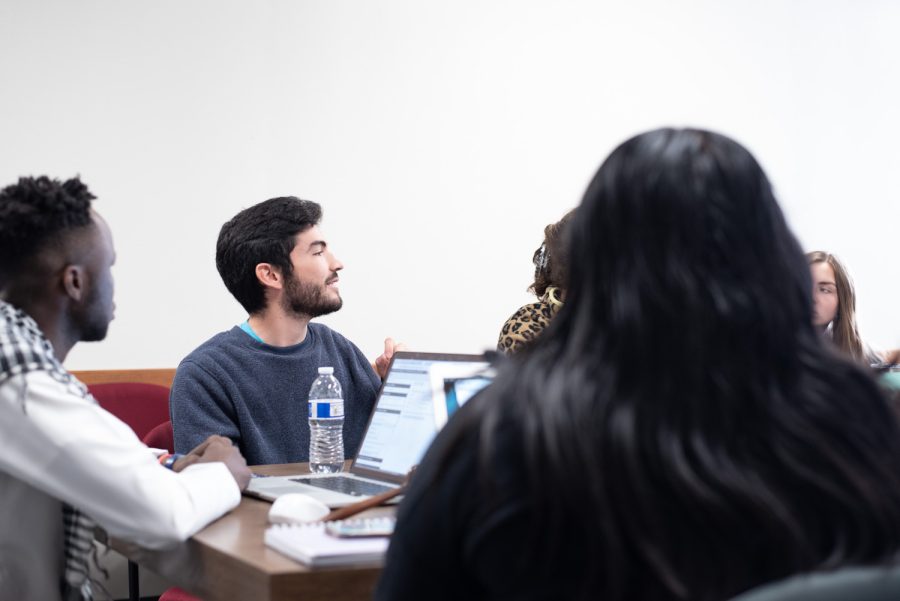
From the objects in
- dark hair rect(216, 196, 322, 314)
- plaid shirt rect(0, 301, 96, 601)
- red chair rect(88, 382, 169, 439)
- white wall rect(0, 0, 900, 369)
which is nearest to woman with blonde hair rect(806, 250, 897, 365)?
white wall rect(0, 0, 900, 369)

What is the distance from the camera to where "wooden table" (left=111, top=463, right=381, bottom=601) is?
45.8 inches

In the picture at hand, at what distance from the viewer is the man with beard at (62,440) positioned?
1321 millimetres

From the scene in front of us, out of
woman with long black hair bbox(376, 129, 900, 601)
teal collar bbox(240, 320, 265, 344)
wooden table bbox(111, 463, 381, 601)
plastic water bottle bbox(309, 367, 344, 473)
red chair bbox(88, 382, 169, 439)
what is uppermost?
woman with long black hair bbox(376, 129, 900, 601)

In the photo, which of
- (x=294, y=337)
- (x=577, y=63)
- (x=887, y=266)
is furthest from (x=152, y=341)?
(x=887, y=266)

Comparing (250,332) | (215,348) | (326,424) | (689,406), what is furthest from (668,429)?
(250,332)

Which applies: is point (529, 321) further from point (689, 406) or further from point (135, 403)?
point (689, 406)

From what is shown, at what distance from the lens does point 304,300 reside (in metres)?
2.56

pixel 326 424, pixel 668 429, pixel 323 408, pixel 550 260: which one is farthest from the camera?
pixel 550 260

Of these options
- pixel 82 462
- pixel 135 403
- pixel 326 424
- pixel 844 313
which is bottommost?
pixel 135 403

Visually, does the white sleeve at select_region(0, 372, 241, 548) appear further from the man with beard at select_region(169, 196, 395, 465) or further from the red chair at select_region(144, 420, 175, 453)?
the red chair at select_region(144, 420, 175, 453)

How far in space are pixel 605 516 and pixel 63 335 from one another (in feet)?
3.42

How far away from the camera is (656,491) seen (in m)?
0.76

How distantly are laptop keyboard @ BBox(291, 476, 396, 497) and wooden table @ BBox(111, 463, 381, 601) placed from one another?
0.20 meters

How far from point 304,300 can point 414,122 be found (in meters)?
1.92
